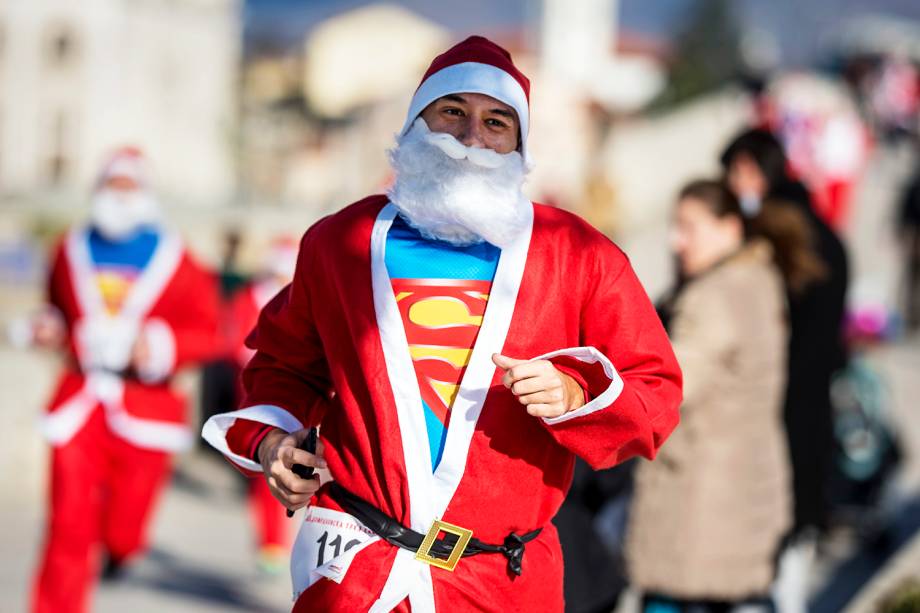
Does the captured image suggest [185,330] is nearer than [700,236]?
No

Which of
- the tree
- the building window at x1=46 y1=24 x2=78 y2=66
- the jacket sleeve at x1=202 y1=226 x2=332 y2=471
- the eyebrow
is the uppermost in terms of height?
the eyebrow

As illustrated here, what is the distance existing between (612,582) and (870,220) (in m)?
16.8

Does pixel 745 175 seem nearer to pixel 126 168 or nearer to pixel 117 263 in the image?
pixel 117 263

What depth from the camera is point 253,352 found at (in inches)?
252

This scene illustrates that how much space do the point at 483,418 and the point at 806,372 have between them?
3.27m

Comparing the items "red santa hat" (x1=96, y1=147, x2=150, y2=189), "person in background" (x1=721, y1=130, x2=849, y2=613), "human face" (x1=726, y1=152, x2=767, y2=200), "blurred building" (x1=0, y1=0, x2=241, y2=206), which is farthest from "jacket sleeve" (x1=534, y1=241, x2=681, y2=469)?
"blurred building" (x1=0, y1=0, x2=241, y2=206)

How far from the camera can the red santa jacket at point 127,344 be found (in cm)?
630

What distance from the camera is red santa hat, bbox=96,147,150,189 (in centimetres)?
676

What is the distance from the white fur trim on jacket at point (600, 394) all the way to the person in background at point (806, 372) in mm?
3053

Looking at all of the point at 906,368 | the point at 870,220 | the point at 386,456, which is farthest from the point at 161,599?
the point at 870,220

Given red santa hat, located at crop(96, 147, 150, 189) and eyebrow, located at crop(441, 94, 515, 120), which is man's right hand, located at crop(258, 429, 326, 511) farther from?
red santa hat, located at crop(96, 147, 150, 189)

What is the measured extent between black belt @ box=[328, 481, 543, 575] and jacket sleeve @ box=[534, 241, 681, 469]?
0.24m

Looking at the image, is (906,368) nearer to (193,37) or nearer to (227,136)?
(227,136)

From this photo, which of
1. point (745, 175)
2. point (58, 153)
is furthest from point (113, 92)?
point (745, 175)
